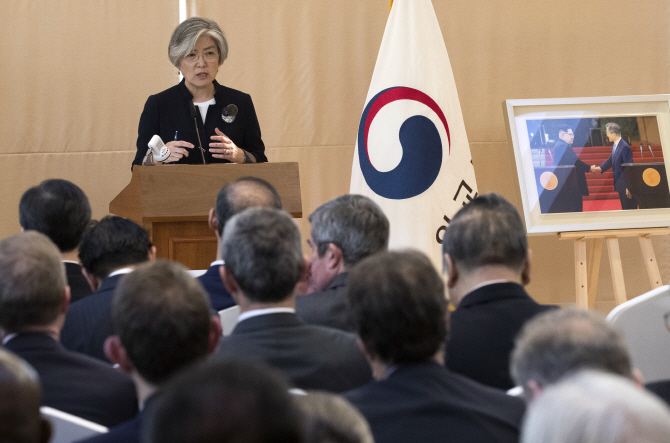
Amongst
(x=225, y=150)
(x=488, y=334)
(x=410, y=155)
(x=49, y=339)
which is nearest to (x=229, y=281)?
(x=49, y=339)

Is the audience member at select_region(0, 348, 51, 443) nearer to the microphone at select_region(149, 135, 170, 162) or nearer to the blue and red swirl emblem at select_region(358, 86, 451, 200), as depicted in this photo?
the microphone at select_region(149, 135, 170, 162)

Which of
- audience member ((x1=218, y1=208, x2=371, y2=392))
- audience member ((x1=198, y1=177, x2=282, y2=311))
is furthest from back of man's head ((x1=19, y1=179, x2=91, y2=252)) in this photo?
audience member ((x1=218, y1=208, x2=371, y2=392))

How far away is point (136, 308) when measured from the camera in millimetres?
1399

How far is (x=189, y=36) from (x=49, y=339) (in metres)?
2.64

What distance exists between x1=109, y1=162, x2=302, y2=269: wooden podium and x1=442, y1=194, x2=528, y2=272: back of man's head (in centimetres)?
134

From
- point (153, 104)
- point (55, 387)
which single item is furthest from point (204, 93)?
point (55, 387)

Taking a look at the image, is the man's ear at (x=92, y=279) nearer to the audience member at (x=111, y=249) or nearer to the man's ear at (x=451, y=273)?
the audience member at (x=111, y=249)

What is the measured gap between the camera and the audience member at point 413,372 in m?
1.31

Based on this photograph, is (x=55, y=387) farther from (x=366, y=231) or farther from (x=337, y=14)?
(x=337, y=14)

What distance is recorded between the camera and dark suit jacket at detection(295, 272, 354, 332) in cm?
230

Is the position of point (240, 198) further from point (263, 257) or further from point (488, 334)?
point (488, 334)

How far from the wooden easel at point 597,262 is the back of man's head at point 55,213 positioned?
3232 mm

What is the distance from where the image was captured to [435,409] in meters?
1.32

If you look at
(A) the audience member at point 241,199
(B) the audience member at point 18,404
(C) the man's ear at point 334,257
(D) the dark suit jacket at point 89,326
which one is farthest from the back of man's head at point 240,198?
(B) the audience member at point 18,404
